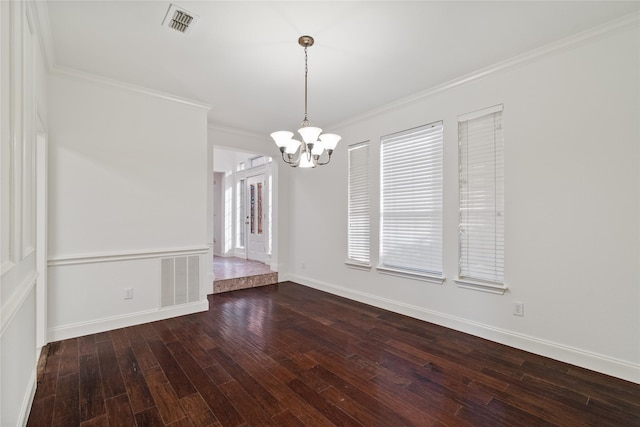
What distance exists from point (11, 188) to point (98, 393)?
63.2 inches

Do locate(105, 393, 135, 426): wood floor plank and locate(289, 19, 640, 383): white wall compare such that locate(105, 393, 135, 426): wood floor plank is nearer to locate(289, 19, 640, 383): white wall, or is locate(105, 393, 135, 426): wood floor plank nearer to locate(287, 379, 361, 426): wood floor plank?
locate(287, 379, 361, 426): wood floor plank

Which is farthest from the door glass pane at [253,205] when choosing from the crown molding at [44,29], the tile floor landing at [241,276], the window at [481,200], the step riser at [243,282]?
the window at [481,200]

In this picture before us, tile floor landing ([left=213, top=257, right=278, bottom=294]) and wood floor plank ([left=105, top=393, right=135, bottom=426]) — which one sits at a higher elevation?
tile floor landing ([left=213, top=257, right=278, bottom=294])

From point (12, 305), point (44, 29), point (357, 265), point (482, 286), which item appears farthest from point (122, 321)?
point (482, 286)

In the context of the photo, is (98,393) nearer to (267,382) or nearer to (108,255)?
(267,382)

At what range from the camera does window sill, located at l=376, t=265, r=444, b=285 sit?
3525 millimetres

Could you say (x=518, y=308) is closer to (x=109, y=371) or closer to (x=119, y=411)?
(x=119, y=411)

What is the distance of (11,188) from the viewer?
149 cm

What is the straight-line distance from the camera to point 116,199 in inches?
134

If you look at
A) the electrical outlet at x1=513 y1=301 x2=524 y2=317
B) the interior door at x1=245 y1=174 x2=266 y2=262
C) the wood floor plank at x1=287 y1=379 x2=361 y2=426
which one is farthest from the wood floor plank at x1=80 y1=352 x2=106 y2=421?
the interior door at x1=245 y1=174 x2=266 y2=262

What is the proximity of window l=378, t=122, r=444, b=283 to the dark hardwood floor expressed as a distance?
85 centimetres

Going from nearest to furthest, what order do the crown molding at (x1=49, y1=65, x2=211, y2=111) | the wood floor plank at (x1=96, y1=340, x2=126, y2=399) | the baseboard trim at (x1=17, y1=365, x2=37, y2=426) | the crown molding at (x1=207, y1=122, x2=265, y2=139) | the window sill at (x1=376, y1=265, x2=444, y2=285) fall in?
the baseboard trim at (x1=17, y1=365, x2=37, y2=426)
the wood floor plank at (x1=96, y1=340, x2=126, y2=399)
the crown molding at (x1=49, y1=65, x2=211, y2=111)
the window sill at (x1=376, y1=265, x2=444, y2=285)
the crown molding at (x1=207, y1=122, x2=265, y2=139)

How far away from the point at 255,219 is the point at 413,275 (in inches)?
181

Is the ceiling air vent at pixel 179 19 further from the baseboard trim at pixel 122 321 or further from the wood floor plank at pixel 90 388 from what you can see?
the baseboard trim at pixel 122 321
